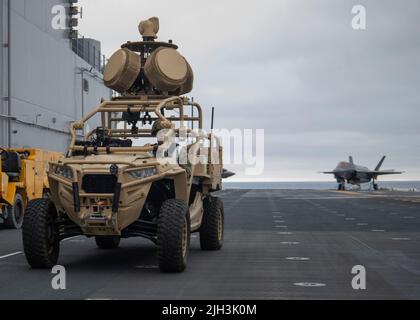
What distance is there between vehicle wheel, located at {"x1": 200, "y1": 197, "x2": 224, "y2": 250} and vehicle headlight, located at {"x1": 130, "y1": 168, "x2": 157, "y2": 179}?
11.5ft

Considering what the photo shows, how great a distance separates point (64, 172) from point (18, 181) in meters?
11.7

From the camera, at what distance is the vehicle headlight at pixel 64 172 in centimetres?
1028

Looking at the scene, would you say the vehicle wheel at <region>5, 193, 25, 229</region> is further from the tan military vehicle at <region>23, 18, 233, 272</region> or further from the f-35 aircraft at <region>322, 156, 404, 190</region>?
the f-35 aircraft at <region>322, 156, 404, 190</region>

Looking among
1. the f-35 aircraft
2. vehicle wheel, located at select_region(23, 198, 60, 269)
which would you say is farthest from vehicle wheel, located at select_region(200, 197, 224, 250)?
the f-35 aircraft

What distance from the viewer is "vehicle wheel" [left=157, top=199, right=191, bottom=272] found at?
32.9 feet

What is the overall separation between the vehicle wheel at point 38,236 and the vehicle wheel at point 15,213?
33.7 ft

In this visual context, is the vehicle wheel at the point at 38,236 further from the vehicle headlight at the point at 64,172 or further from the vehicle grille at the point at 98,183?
the vehicle grille at the point at 98,183

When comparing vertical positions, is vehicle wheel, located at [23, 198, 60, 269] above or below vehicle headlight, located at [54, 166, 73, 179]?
below

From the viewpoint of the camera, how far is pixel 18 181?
21438mm

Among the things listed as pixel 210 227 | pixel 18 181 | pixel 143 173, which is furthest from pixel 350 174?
pixel 143 173

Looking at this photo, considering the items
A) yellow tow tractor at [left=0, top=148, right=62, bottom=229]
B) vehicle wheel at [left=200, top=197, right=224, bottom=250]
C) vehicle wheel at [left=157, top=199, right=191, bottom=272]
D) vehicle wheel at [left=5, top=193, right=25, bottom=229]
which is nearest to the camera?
vehicle wheel at [left=157, top=199, right=191, bottom=272]

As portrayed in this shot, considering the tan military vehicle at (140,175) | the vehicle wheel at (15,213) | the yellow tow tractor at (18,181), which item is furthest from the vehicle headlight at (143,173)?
the vehicle wheel at (15,213)
